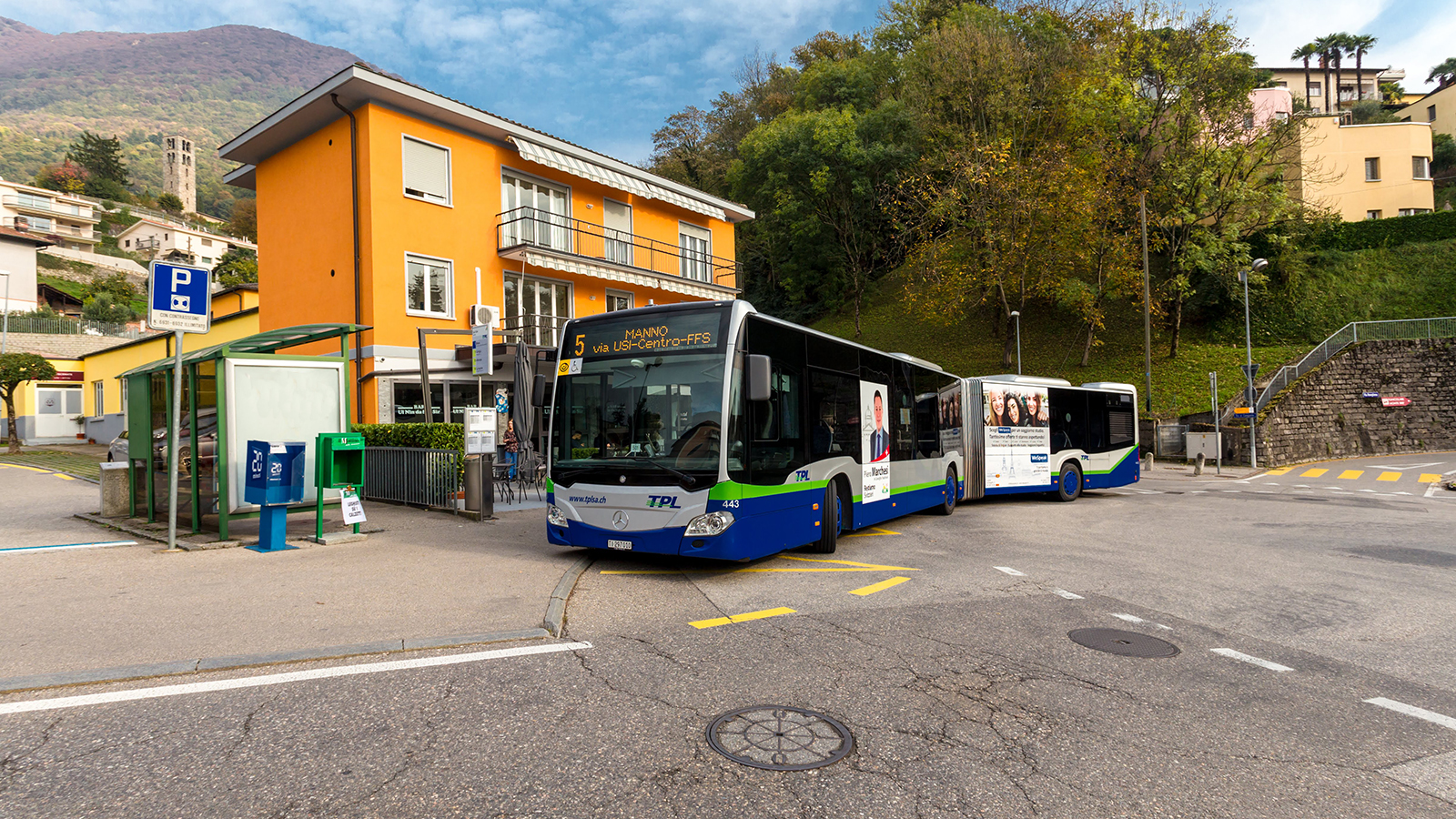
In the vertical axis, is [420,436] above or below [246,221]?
below

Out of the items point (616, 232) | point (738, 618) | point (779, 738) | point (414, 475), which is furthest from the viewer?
point (616, 232)

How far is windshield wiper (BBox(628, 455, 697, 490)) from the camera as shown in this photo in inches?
308

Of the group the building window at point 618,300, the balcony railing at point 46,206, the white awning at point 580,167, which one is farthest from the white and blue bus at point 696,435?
the balcony railing at point 46,206

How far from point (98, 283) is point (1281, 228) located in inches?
3614

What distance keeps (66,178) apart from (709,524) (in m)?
137

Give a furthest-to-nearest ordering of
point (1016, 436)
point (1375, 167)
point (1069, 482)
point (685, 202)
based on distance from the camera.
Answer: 1. point (1375, 167)
2. point (685, 202)
3. point (1069, 482)
4. point (1016, 436)

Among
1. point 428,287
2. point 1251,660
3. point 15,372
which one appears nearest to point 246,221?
point 15,372

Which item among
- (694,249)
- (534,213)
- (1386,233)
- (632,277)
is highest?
(1386,233)

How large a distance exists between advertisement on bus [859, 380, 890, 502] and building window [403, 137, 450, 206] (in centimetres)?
1501

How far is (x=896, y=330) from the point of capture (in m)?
45.1

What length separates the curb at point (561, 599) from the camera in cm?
604

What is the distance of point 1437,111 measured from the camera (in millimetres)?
64875

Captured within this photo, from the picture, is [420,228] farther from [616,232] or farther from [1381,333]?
[1381,333]

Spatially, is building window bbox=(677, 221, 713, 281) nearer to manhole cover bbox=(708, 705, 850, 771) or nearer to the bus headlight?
the bus headlight
